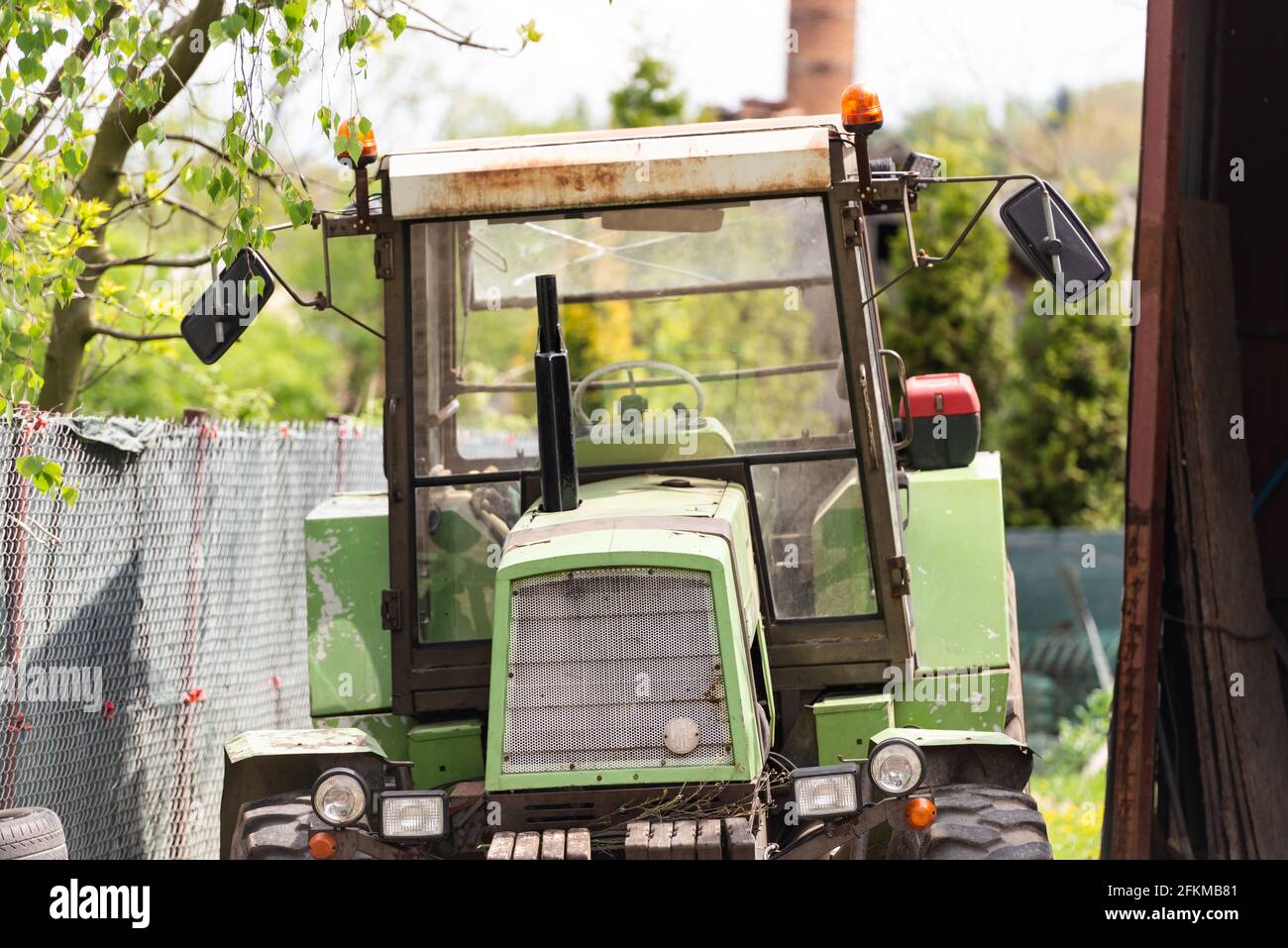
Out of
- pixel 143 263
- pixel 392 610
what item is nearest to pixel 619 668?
pixel 392 610

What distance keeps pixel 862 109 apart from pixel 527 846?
243 centimetres

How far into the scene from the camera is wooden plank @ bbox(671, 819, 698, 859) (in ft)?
14.0

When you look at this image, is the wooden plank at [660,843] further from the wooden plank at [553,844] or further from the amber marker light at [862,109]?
the amber marker light at [862,109]

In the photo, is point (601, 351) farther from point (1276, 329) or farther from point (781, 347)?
point (1276, 329)

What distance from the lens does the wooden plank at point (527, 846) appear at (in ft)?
14.1

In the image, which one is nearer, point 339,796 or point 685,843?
point 685,843

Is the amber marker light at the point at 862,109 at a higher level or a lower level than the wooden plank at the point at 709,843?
higher

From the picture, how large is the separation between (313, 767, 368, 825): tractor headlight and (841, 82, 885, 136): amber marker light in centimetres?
248

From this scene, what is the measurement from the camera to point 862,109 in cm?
499

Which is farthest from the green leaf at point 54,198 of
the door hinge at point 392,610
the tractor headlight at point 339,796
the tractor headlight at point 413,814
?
the tractor headlight at point 413,814

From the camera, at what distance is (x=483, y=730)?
17.7 ft

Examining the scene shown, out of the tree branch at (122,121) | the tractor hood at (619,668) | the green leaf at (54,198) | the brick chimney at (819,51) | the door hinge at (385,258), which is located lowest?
the tractor hood at (619,668)

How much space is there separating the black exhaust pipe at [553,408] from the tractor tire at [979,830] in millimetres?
1439

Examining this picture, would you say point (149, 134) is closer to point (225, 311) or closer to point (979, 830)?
point (225, 311)
